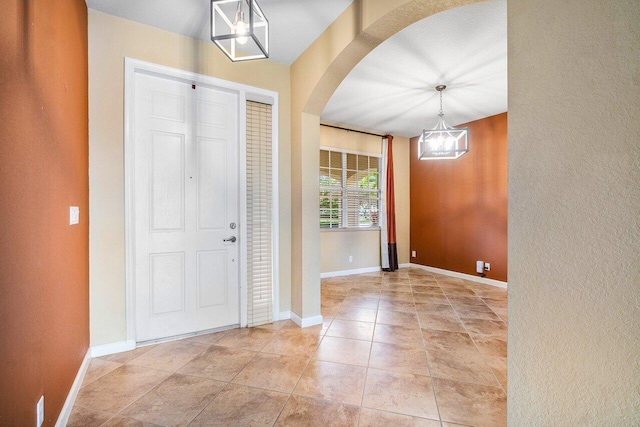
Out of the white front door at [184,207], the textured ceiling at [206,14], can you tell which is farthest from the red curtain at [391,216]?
the white front door at [184,207]

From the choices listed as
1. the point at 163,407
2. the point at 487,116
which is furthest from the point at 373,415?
the point at 487,116

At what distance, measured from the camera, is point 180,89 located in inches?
101

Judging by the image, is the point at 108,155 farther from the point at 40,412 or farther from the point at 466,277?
the point at 466,277

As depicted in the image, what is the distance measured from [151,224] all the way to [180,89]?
1.31 metres

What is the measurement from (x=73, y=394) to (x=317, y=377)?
1.54 m

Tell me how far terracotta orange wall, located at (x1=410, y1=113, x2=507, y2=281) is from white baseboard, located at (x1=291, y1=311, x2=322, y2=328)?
3214 mm

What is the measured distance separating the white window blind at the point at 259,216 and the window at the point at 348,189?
216 cm

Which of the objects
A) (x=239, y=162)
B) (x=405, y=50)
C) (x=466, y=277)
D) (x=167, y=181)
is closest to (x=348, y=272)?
(x=466, y=277)

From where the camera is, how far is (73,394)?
5.48 feet

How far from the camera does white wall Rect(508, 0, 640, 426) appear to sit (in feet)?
2.66

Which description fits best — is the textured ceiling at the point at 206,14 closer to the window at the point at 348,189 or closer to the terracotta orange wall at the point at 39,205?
the terracotta orange wall at the point at 39,205

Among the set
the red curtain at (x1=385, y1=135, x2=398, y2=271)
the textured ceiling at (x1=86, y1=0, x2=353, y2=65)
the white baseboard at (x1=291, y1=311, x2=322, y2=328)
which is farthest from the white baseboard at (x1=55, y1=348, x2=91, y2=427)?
the red curtain at (x1=385, y1=135, x2=398, y2=271)

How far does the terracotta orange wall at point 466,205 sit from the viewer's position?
4375 millimetres

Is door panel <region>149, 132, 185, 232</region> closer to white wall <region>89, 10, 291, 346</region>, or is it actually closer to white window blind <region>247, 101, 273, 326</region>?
white wall <region>89, 10, 291, 346</region>
